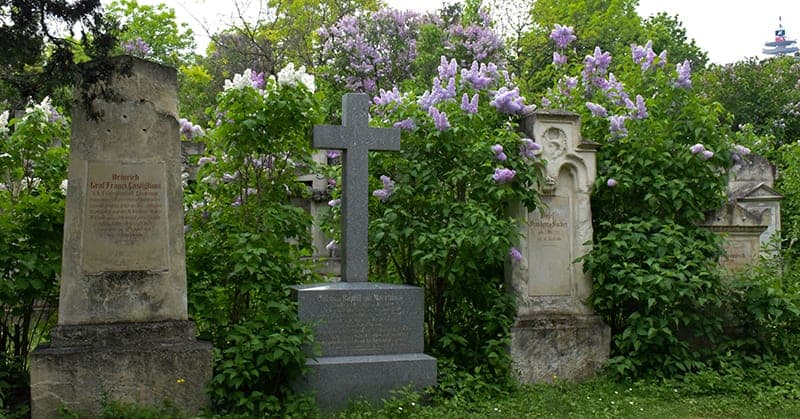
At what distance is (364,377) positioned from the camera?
640 cm

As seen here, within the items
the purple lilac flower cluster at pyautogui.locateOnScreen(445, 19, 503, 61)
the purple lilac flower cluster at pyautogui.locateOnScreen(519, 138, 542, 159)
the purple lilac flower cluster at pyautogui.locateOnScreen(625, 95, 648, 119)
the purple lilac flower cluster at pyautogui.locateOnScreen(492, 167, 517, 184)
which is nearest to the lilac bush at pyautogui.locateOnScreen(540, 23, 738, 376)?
the purple lilac flower cluster at pyautogui.locateOnScreen(625, 95, 648, 119)

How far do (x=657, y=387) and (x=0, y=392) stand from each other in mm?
5644

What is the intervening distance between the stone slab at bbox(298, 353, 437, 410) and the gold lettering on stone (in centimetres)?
154

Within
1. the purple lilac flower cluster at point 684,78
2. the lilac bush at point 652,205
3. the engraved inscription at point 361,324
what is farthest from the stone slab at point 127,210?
the purple lilac flower cluster at point 684,78

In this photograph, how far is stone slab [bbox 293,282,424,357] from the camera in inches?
255

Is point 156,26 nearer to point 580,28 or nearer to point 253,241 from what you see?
point 580,28

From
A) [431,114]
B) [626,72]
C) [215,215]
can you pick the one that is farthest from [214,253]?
[626,72]

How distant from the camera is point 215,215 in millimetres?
7293

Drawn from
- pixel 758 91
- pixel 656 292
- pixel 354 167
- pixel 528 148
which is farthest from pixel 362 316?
pixel 758 91

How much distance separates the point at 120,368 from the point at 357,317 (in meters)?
1.93

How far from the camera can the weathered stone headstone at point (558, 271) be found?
25.2 feet

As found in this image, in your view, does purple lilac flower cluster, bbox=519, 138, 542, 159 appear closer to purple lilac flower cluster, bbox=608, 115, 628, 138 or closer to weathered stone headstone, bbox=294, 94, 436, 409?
purple lilac flower cluster, bbox=608, 115, 628, 138

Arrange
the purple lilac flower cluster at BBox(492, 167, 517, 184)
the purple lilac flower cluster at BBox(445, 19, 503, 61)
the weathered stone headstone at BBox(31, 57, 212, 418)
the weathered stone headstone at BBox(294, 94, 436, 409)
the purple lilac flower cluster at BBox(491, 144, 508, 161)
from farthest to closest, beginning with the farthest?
the purple lilac flower cluster at BBox(445, 19, 503, 61) → the purple lilac flower cluster at BBox(491, 144, 508, 161) → the purple lilac flower cluster at BBox(492, 167, 517, 184) → the weathered stone headstone at BBox(294, 94, 436, 409) → the weathered stone headstone at BBox(31, 57, 212, 418)

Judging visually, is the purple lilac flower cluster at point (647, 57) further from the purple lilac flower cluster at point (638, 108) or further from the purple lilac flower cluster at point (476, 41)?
the purple lilac flower cluster at point (476, 41)
